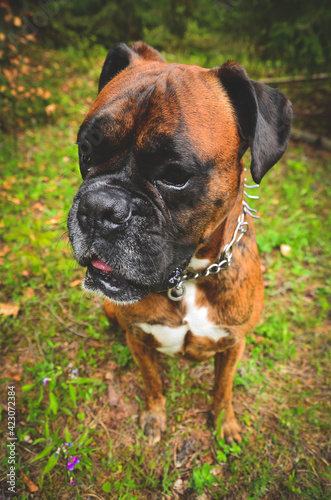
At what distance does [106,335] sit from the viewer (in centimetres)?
291

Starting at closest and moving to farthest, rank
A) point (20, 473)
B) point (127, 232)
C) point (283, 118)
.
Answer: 1. point (127, 232)
2. point (283, 118)
3. point (20, 473)

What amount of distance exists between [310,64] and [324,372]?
4271 millimetres

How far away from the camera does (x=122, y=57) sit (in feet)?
6.59

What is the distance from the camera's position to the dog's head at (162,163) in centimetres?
143

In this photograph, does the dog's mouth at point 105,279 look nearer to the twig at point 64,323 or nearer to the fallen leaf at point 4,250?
the twig at point 64,323

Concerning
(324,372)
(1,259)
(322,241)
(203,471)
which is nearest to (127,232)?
(203,471)

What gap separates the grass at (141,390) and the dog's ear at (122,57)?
2.19 ft

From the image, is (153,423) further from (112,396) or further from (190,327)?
(190,327)

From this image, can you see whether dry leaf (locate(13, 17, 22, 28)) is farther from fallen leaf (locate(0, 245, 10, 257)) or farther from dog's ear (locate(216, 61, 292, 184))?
dog's ear (locate(216, 61, 292, 184))

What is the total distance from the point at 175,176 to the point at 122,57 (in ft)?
3.43

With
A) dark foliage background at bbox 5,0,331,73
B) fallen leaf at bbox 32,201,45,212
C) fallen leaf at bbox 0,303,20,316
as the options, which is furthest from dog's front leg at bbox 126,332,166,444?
dark foliage background at bbox 5,0,331,73

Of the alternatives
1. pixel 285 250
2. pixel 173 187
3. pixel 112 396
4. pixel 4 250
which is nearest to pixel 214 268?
pixel 173 187

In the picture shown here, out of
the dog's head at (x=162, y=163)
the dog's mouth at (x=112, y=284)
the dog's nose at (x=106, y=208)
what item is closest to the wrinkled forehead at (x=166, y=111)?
the dog's head at (x=162, y=163)

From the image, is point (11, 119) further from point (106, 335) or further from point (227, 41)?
point (106, 335)
